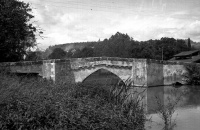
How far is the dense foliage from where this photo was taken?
42.2 m

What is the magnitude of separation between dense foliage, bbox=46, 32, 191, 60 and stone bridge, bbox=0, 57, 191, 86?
24679 millimetres

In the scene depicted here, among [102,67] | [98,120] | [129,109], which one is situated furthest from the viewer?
[102,67]

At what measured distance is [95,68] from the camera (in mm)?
16234

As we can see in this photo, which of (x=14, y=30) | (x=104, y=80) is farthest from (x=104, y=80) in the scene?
(x=14, y=30)

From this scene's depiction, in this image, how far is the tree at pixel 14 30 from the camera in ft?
37.8

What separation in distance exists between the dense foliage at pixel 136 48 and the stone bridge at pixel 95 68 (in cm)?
2468

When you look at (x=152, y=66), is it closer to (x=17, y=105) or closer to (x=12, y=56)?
(x=12, y=56)

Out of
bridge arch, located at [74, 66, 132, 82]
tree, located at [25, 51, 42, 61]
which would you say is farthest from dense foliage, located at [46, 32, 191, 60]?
bridge arch, located at [74, 66, 132, 82]

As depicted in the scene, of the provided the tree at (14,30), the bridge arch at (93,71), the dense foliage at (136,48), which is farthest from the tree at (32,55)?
the dense foliage at (136,48)

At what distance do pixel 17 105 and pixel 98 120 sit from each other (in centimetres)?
155

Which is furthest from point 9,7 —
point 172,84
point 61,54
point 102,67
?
point 61,54

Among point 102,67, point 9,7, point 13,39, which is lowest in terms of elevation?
point 102,67

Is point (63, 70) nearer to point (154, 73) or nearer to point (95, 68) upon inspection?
point (95, 68)

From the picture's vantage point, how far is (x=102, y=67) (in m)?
16.3
